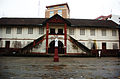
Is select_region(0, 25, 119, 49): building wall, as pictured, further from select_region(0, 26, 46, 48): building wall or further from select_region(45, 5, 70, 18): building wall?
select_region(45, 5, 70, 18): building wall

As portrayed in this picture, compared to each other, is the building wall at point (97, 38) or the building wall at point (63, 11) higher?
the building wall at point (63, 11)

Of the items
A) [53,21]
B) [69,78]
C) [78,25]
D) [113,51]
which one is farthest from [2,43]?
[69,78]

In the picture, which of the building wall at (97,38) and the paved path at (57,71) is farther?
the building wall at (97,38)

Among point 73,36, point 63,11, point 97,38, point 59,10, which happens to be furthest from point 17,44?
point 59,10

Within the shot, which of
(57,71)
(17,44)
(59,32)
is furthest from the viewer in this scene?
(59,32)

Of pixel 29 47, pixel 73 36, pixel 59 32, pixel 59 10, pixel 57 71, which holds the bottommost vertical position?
pixel 57 71

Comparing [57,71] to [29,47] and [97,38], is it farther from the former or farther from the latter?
[97,38]

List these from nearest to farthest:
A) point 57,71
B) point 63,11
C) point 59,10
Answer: point 57,71 < point 63,11 < point 59,10

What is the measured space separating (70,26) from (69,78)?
21.5 metres

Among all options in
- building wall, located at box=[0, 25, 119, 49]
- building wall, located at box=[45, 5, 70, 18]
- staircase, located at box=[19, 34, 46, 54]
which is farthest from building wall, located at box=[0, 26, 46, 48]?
building wall, located at box=[45, 5, 70, 18]

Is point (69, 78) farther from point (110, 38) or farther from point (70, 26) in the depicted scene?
point (110, 38)

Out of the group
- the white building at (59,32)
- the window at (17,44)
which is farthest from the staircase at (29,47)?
the window at (17,44)

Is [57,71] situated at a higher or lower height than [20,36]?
lower

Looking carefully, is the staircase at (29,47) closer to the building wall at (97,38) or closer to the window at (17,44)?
the window at (17,44)
